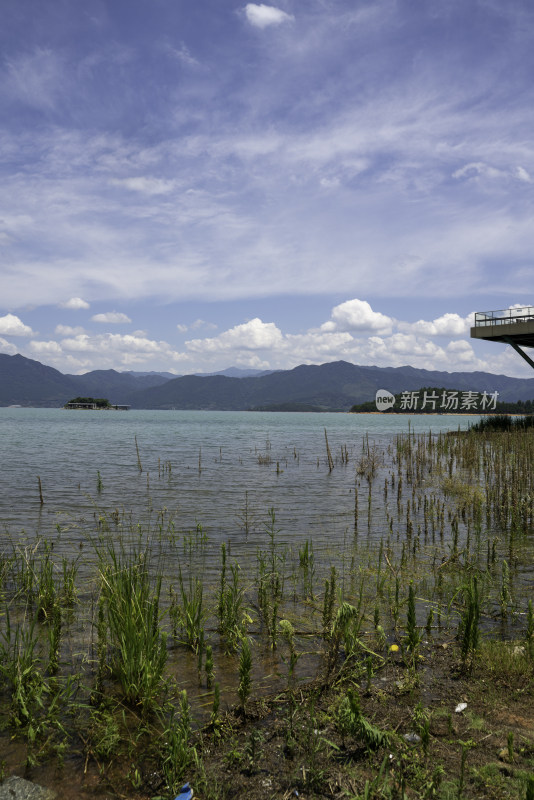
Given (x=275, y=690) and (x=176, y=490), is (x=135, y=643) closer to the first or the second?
(x=275, y=690)

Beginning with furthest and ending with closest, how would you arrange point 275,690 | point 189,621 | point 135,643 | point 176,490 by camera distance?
point 176,490 → point 189,621 → point 275,690 → point 135,643

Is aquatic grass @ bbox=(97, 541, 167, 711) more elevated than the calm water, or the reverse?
aquatic grass @ bbox=(97, 541, 167, 711)

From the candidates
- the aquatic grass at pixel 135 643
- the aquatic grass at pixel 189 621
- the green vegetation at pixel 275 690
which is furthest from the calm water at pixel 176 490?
the aquatic grass at pixel 135 643

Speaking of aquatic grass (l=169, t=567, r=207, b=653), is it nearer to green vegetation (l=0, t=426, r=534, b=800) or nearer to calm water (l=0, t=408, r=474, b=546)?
green vegetation (l=0, t=426, r=534, b=800)

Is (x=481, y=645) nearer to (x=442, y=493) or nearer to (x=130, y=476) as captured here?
(x=442, y=493)

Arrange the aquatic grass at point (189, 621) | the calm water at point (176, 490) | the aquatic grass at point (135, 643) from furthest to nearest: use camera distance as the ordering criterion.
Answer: the calm water at point (176, 490) < the aquatic grass at point (189, 621) < the aquatic grass at point (135, 643)

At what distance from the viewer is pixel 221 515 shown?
14.3m

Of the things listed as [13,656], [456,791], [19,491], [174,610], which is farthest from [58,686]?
[19,491]

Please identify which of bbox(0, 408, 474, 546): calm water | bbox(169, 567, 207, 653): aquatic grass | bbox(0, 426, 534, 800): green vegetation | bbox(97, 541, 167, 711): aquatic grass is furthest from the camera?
bbox(0, 408, 474, 546): calm water

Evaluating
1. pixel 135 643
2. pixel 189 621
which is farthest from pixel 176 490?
pixel 135 643

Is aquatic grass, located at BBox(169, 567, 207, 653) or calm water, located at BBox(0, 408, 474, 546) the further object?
calm water, located at BBox(0, 408, 474, 546)


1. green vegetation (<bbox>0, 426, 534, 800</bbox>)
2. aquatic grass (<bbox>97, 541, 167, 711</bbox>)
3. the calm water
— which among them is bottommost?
the calm water

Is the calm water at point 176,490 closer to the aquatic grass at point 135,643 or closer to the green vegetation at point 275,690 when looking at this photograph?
the green vegetation at point 275,690

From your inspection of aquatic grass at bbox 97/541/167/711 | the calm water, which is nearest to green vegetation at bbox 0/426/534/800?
aquatic grass at bbox 97/541/167/711
